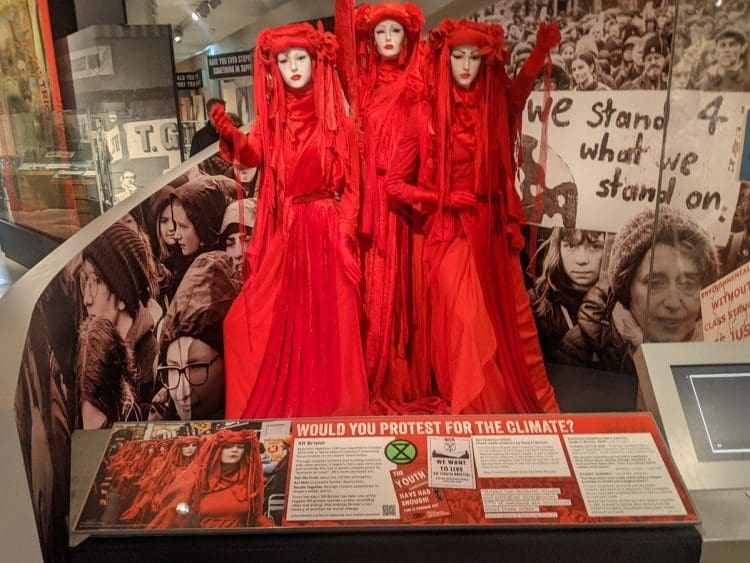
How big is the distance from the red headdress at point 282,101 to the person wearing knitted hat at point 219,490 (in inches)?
29.0

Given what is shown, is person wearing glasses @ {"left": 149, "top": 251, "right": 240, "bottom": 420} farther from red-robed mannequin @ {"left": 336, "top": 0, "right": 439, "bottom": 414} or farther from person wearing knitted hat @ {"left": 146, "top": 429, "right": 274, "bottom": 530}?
person wearing knitted hat @ {"left": 146, "top": 429, "right": 274, "bottom": 530}

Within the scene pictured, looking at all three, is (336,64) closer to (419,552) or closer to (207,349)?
(207,349)

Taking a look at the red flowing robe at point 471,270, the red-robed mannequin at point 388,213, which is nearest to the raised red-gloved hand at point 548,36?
the red flowing robe at point 471,270

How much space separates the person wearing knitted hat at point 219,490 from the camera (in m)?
0.97

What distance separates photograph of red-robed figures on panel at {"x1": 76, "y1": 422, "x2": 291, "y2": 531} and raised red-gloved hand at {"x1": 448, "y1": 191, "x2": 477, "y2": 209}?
32.2 inches

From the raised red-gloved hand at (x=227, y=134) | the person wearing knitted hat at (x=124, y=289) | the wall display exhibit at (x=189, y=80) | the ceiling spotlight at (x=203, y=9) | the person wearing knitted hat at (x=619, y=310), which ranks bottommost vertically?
the person wearing knitted hat at (x=619, y=310)

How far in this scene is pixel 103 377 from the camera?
53.7 inches

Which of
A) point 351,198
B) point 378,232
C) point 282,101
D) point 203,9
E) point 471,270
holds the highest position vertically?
point 203,9

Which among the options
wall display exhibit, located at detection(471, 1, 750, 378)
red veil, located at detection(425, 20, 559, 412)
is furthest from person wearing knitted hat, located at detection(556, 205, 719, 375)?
red veil, located at detection(425, 20, 559, 412)

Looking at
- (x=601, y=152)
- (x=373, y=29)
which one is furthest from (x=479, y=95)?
(x=601, y=152)

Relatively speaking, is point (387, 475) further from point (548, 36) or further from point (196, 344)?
point (548, 36)

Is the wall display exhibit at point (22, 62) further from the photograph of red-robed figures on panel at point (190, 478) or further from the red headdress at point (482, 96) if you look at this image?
the photograph of red-robed figures on panel at point (190, 478)

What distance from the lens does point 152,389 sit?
1676mm

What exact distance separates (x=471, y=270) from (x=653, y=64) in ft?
3.29
